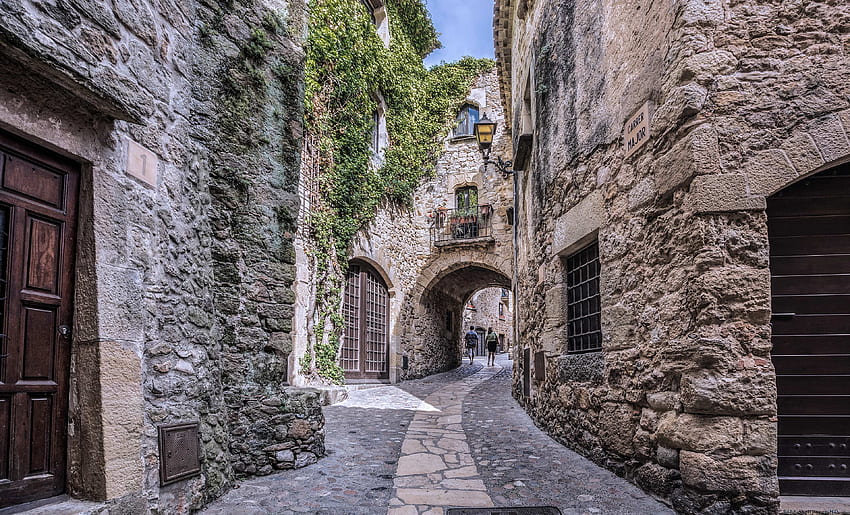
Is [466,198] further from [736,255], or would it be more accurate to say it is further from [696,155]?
[736,255]

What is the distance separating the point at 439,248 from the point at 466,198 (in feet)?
5.69

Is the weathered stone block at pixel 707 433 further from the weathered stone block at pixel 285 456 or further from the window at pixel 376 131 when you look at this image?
the window at pixel 376 131

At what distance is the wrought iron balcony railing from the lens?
1398 cm

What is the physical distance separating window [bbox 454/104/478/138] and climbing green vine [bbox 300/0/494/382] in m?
1.99

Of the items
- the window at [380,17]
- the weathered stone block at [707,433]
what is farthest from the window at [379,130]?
the weathered stone block at [707,433]

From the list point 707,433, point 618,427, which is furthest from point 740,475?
point 618,427

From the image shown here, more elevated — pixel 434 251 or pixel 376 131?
pixel 376 131

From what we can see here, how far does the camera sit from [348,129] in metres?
9.55

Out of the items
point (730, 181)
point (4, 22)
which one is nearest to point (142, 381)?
point (4, 22)

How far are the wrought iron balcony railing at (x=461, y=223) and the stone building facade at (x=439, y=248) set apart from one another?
0.03m

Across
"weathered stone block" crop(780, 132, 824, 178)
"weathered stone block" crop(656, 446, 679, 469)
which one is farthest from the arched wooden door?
"weathered stone block" crop(780, 132, 824, 178)

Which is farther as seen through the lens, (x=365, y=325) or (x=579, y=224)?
(x=365, y=325)

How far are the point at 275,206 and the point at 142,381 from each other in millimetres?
1749

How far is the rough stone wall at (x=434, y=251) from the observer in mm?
12094
